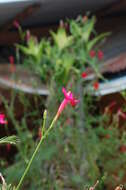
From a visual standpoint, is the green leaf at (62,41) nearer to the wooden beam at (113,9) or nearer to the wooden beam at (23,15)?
the wooden beam at (23,15)

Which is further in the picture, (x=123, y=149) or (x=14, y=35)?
(x=14, y=35)

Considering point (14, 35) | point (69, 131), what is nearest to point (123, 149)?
point (69, 131)

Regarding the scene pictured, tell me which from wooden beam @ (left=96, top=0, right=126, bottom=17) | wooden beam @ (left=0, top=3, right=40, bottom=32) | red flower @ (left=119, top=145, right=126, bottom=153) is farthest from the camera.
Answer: wooden beam @ (left=96, top=0, right=126, bottom=17)

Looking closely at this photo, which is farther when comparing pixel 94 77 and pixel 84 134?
pixel 94 77

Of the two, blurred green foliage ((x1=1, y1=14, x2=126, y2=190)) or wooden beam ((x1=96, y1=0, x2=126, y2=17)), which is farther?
wooden beam ((x1=96, y1=0, x2=126, y2=17))

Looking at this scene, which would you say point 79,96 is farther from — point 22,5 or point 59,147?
point 22,5

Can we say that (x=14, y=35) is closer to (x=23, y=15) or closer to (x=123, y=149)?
(x=23, y=15)

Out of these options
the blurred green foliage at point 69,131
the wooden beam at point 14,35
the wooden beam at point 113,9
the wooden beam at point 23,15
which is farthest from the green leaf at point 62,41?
the wooden beam at point 14,35

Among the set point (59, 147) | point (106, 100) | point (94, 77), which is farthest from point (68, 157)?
point (106, 100)

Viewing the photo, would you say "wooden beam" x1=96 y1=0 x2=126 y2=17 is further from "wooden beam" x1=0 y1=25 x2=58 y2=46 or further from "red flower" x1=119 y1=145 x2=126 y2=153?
"red flower" x1=119 y1=145 x2=126 y2=153

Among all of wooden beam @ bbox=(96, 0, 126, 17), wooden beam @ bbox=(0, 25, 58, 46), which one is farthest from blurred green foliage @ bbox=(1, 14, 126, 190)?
wooden beam @ bbox=(0, 25, 58, 46)

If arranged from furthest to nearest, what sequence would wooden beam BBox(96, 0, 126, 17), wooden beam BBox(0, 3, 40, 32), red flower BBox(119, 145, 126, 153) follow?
1. wooden beam BBox(96, 0, 126, 17)
2. wooden beam BBox(0, 3, 40, 32)
3. red flower BBox(119, 145, 126, 153)
